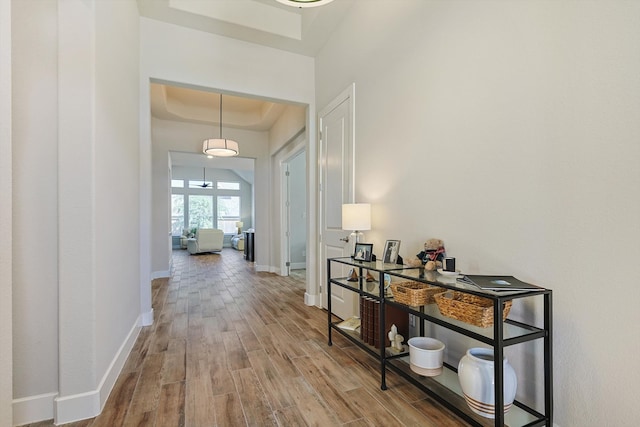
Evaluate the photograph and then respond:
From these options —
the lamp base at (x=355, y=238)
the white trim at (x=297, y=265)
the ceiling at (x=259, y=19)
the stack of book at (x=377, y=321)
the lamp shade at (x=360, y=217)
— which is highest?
the ceiling at (x=259, y=19)

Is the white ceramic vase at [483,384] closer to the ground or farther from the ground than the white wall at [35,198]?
closer to the ground

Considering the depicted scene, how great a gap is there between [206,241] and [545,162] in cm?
993

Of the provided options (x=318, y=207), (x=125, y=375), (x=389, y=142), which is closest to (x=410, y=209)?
(x=389, y=142)

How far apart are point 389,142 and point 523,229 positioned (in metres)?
1.27

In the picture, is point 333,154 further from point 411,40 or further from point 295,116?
point 295,116

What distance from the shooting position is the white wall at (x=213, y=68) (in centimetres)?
314

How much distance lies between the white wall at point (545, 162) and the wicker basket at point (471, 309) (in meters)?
0.20

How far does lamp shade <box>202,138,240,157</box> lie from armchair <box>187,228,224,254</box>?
510cm

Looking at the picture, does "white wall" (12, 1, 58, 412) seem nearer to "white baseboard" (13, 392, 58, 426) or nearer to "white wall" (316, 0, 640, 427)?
"white baseboard" (13, 392, 58, 426)

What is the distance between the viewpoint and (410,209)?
224cm

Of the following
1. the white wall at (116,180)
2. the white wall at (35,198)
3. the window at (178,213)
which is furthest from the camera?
the window at (178,213)

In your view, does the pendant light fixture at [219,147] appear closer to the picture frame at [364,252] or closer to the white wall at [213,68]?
the white wall at [213,68]

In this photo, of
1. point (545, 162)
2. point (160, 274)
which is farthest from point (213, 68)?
point (160, 274)

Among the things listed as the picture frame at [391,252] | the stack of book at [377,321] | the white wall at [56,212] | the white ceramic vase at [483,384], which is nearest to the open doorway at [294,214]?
the stack of book at [377,321]
